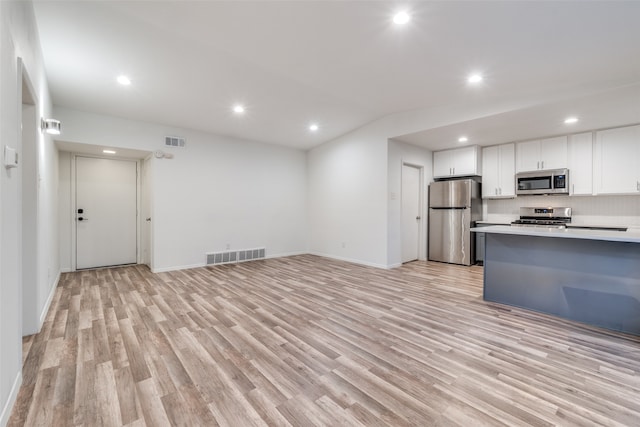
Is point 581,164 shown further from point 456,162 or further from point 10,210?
point 10,210

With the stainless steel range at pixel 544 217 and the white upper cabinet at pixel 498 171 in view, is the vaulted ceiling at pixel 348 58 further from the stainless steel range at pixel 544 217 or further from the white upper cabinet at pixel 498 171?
the stainless steel range at pixel 544 217

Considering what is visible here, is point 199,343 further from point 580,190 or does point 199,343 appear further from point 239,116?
point 580,190

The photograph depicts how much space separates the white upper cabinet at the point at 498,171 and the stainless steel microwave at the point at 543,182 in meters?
0.15

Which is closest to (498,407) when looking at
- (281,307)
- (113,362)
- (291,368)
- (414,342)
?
(414,342)

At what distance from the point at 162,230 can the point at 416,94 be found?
16.0 ft

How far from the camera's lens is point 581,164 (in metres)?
4.61

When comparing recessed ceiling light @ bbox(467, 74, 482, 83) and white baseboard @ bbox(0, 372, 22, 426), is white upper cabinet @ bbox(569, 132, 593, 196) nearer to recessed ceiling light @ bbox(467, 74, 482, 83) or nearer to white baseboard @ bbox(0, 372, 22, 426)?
recessed ceiling light @ bbox(467, 74, 482, 83)

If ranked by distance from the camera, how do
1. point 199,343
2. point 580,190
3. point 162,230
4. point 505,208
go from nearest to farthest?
point 199,343 → point 580,190 → point 162,230 → point 505,208

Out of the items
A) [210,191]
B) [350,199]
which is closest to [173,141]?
[210,191]

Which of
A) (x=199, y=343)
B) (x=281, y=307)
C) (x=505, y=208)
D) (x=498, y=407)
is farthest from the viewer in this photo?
(x=505, y=208)

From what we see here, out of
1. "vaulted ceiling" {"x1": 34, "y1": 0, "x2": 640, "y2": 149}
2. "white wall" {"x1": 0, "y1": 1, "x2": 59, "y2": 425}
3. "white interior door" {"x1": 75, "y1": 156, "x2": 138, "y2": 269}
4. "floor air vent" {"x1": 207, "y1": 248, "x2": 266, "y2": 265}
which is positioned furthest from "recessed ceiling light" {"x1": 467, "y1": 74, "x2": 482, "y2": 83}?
"white interior door" {"x1": 75, "y1": 156, "x2": 138, "y2": 269}

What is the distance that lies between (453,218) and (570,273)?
2855 millimetres

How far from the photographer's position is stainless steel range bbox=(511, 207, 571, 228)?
4.88 meters

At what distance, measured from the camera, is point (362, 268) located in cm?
527
